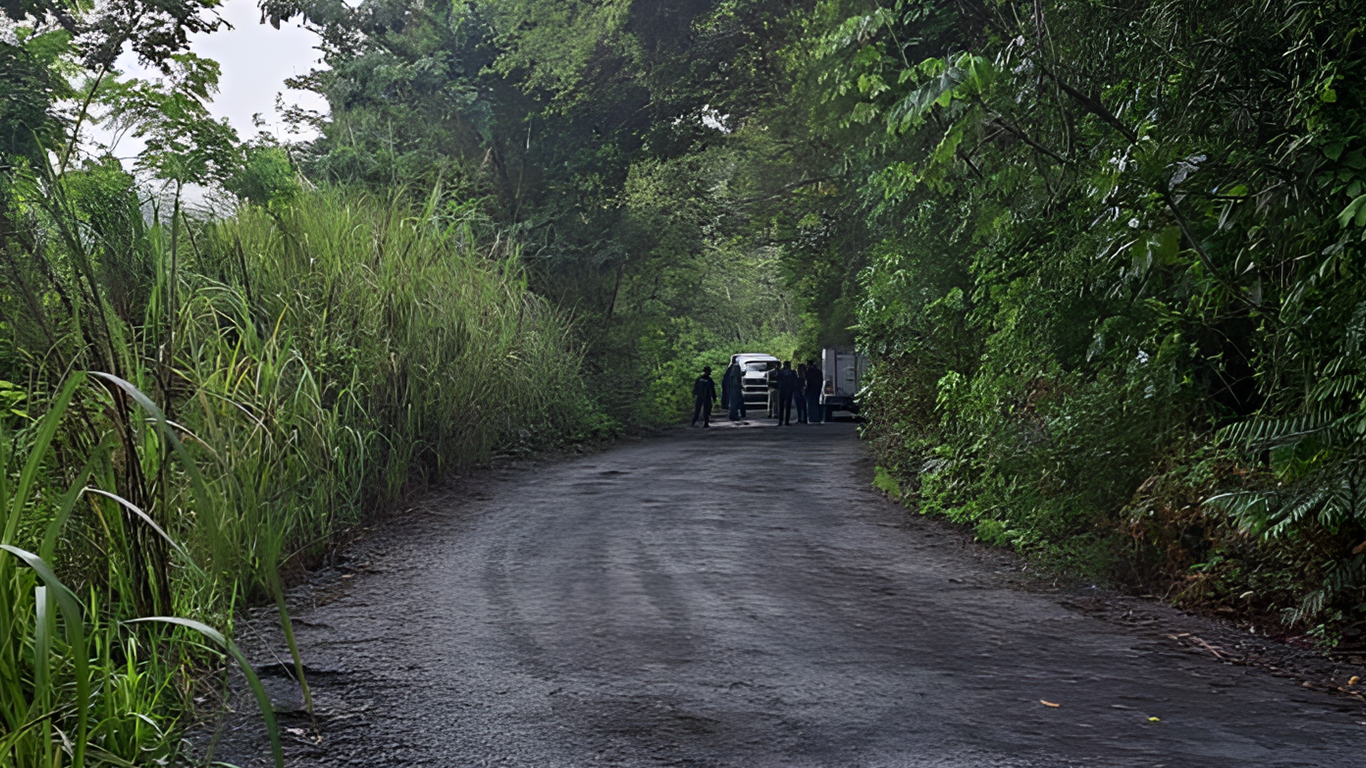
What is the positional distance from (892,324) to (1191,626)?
8.79m

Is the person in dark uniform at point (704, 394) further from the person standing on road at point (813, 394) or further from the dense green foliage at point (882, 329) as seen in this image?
the dense green foliage at point (882, 329)

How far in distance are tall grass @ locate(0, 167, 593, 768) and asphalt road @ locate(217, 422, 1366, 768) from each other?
65cm

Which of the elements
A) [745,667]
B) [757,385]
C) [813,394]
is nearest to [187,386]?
[745,667]

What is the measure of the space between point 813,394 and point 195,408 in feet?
81.9

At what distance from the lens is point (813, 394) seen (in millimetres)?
31312

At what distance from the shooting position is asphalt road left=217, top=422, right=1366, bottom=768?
15.6 feet

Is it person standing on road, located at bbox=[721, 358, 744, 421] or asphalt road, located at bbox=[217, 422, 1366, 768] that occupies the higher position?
person standing on road, located at bbox=[721, 358, 744, 421]

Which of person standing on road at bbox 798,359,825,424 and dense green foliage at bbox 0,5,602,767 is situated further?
person standing on road at bbox 798,359,825,424

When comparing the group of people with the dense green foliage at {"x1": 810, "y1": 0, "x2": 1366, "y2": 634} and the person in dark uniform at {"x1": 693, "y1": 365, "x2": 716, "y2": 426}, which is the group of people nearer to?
the person in dark uniform at {"x1": 693, "y1": 365, "x2": 716, "y2": 426}

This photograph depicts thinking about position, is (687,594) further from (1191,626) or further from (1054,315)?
(1054,315)

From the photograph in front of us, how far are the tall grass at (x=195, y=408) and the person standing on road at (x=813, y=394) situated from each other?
13114mm

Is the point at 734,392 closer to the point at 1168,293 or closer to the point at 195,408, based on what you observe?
the point at 1168,293

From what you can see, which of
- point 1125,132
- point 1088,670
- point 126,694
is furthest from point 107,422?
point 1125,132

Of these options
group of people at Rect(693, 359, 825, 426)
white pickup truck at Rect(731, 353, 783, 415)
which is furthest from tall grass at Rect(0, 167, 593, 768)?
white pickup truck at Rect(731, 353, 783, 415)
